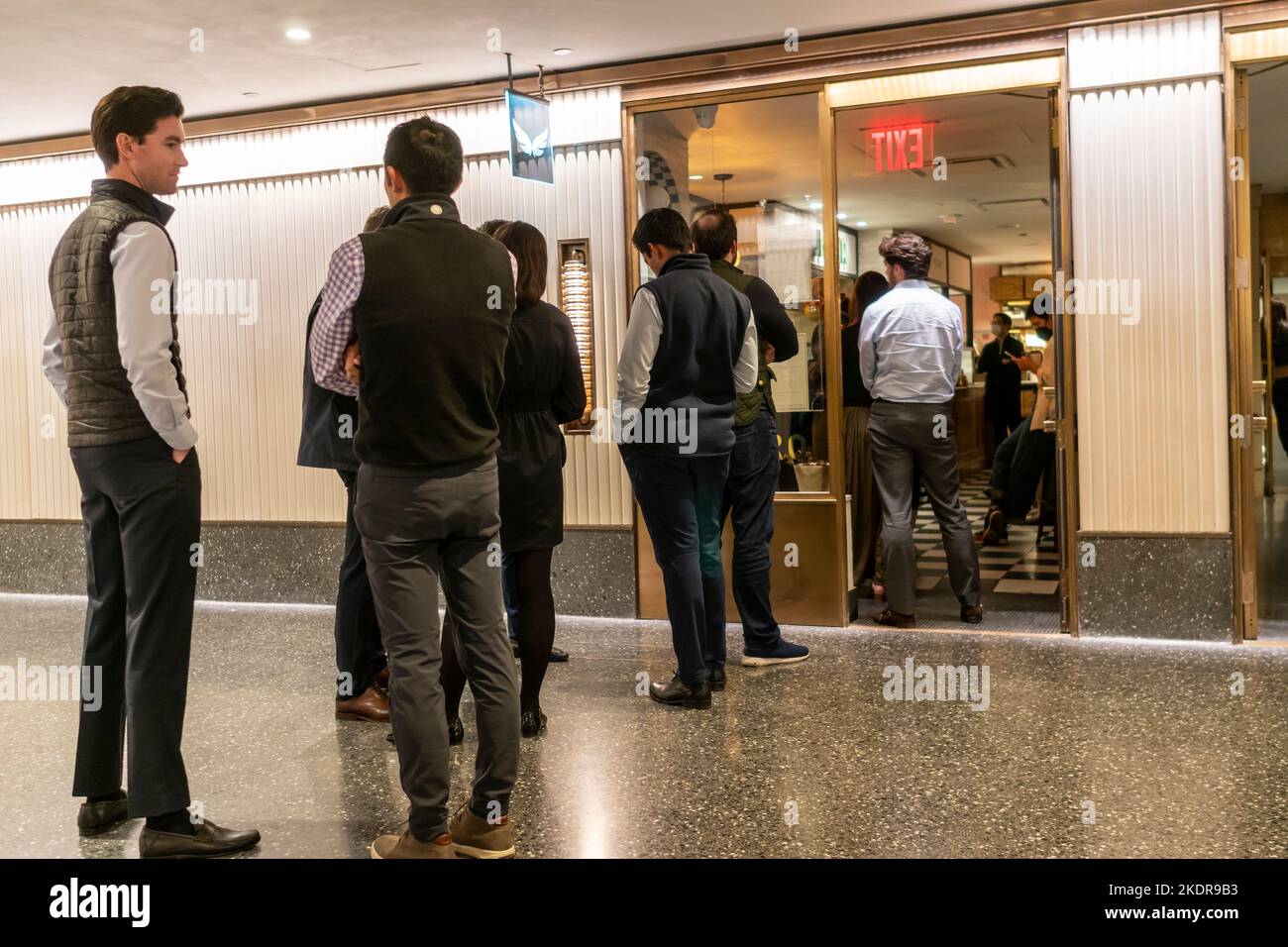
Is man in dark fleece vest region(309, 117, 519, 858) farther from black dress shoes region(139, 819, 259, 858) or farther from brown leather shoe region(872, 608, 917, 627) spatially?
brown leather shoe region(872, 608, 917, 627)

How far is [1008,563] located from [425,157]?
5.37m

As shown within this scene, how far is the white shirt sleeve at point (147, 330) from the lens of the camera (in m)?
2.86

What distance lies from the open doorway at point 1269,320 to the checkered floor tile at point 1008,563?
1.09 metres

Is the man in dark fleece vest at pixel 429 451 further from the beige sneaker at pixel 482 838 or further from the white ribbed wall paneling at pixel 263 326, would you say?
the white ribbed wall paneling at pixel 263 326

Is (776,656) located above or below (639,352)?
below

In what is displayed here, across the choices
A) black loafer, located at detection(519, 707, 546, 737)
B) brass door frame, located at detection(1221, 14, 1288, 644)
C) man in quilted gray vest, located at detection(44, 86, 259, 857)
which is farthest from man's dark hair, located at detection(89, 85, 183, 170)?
brass door frame, located at detection(1221, 14, 1288, 644)

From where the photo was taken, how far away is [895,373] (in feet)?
18.4

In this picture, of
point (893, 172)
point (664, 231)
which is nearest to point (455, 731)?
point (664, 231)

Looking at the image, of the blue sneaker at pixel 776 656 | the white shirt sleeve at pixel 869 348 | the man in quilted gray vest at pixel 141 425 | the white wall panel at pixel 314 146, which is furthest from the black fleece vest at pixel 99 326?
the white shirt sleeve at pixel 869 348

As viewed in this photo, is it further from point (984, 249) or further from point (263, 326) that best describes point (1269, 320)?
point (263, 326)

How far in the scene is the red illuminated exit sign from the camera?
6.13m

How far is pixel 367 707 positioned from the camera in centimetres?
426

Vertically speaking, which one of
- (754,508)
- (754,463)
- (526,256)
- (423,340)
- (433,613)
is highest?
(526,256)
